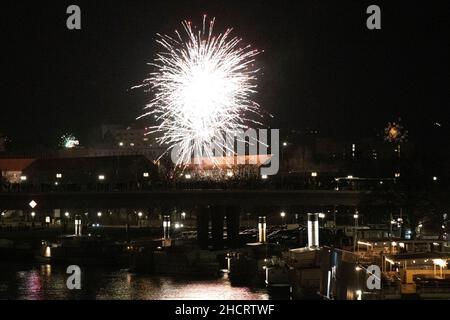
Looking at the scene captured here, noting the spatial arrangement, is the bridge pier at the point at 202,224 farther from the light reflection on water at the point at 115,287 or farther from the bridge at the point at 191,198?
the light reflection on water at the point at 115,287

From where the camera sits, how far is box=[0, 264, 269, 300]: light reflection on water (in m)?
43.3

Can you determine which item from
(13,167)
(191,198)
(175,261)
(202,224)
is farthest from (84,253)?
(13,167)

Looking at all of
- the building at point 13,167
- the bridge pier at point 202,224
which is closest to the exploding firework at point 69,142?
the building at point 13,167

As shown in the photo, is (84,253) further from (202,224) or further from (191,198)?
(202,224)

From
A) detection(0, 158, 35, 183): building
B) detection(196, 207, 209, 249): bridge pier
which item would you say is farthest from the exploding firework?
detection(196, 207, 209, 249): bridge pier

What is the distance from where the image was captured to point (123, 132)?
499ft

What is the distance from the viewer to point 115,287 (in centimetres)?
4709

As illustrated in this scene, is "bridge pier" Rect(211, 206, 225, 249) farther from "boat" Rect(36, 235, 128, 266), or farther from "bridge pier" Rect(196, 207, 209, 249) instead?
"boat" Rect(36, 235, 128, 266)

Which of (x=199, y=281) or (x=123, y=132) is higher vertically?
(x=123, y=132)

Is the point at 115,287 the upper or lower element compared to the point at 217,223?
lower
